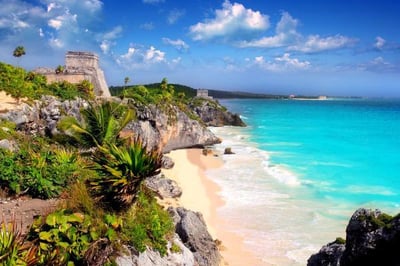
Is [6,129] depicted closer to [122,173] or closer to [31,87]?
[31,87]

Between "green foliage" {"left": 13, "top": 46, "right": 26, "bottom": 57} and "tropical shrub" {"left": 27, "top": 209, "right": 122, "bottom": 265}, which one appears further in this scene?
"green foliage" {"left": 13, "top": 46, "right": 26, "bottom": 57}

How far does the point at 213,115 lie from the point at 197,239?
47591 millimetres

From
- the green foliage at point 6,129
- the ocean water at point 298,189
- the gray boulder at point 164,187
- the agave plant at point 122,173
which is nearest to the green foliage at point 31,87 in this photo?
the green foliage at point 6,129

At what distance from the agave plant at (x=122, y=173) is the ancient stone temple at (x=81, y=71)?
20197 mm

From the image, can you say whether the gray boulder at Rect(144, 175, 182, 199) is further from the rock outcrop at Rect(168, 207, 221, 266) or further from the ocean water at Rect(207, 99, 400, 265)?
the rock outcrop at Rect(168, 207, 221, 266)

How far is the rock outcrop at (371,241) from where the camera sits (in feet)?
28.7

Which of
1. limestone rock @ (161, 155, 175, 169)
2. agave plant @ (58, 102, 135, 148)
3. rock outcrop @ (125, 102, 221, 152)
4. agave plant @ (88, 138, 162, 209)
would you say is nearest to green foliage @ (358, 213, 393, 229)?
agave plant @ (88, 138, 162, 209)

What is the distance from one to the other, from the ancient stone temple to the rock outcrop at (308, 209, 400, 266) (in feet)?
74.9

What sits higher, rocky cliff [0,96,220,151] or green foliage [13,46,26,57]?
green foliage [13,46,26,57]

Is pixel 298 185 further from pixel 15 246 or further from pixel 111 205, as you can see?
pixel 15 246

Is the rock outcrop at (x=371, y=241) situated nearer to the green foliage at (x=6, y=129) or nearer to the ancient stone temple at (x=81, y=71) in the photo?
the green foliage at (x=6, y=129)

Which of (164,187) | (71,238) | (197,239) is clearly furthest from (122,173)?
(164,187)

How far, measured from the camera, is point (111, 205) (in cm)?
856

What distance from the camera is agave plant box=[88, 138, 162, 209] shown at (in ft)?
27.1
